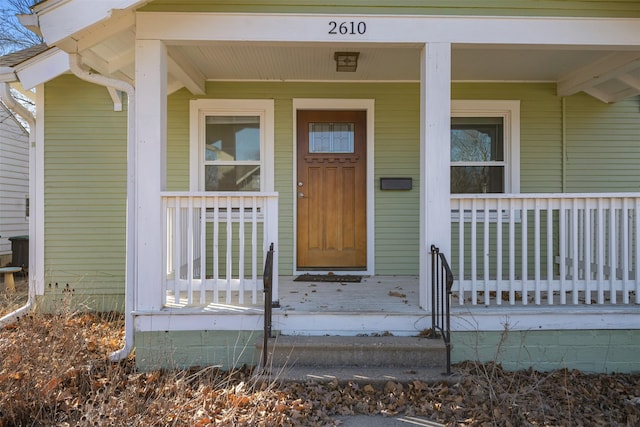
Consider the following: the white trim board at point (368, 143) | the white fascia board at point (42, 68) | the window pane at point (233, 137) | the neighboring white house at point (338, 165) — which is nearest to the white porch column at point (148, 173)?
the neighboring white house at point (338, 165)

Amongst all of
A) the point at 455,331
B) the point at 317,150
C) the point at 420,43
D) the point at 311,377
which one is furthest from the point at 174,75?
the point at 455,331

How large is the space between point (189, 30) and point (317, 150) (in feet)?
7.59

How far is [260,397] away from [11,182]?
9048mm

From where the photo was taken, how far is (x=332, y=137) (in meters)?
5.46

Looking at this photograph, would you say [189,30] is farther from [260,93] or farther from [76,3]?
[260,93]

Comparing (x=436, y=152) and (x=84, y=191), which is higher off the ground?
(x=436, y=152)

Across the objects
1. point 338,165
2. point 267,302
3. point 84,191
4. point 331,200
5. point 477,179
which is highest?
point 338,165

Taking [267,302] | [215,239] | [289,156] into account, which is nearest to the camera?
[267,302]

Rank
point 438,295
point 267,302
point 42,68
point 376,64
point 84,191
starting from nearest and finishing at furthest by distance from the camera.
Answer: point 267,302 < point 438,295 < point 42,68 < point 376,64 < point 84,191

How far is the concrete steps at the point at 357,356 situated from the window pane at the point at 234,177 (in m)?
2.51

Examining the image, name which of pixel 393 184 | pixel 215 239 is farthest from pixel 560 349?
pixel 215 239

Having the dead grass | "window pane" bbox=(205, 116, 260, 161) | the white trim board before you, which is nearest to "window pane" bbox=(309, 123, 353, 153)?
the white trim board

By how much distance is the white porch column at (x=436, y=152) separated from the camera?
3.54 m

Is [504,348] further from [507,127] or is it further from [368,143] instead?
[507,127]
